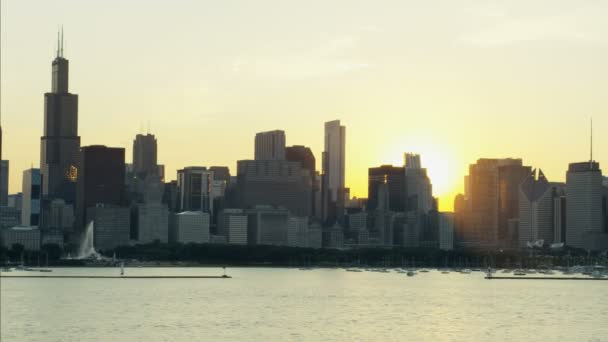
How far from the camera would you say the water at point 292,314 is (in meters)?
100

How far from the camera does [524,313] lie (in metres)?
130

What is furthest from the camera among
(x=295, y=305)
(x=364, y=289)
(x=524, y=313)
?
(x=364, y=289)

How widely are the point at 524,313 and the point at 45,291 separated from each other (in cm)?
6490

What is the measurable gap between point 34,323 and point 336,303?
47008 mm

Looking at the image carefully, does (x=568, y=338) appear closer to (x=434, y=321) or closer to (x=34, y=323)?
(x=434, y=321)

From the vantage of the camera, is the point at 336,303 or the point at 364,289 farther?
the point at 364,289

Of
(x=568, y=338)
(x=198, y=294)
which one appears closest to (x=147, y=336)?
(x=568, y=338)

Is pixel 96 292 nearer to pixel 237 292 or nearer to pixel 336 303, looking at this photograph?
pixel 237 292

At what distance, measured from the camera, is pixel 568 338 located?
332 feet

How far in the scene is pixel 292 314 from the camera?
406ft

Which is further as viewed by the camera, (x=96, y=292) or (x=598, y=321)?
(x=96, y=292)

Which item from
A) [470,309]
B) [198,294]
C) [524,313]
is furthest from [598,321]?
[198,294]

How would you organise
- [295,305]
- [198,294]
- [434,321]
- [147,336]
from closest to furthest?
[147,336] → [434,321] → [295,305] → [198,294]

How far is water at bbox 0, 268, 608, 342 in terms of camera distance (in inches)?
3939
